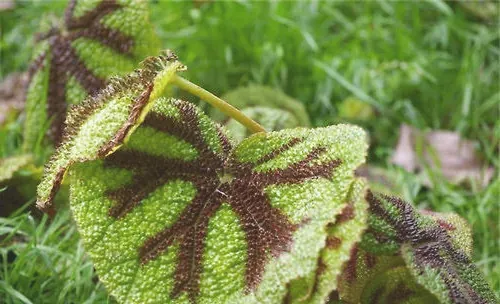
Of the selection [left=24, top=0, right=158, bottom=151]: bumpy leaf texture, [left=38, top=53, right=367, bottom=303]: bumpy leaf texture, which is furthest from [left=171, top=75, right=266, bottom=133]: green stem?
[left=24, top=0, right=158, bottom=151]: bumpy leaf texture

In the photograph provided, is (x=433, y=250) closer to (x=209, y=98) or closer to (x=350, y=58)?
(x=209, y=98)

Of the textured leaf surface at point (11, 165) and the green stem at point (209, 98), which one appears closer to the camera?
the green stem at point (209, 98)

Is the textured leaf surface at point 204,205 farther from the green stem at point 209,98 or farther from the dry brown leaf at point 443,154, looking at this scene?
the dry brown leaf at point 443,154

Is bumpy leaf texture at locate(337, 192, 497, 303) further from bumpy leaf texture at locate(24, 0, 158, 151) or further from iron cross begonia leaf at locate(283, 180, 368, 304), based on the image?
bumpy leaf texture at locate(24, 0, 158, 151)

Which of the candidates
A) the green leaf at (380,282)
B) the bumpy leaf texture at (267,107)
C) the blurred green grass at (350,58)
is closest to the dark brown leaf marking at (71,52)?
the bumpy leaf texture at (267,107)

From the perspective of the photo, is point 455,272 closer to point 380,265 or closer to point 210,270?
point 380,265

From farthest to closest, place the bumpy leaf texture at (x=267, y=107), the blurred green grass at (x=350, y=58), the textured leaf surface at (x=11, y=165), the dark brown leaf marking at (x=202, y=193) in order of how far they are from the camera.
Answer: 1. the blurred green grass at (x=350, y=58)
2. the bumpy leaf texture at (x=267, y=107)
3. the textured leaf surface at (x=11, y=165)
4. the dark brown leaf marking at (x=202, y=193)
